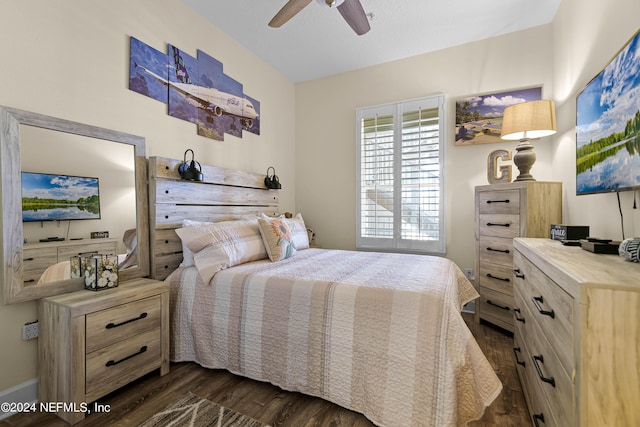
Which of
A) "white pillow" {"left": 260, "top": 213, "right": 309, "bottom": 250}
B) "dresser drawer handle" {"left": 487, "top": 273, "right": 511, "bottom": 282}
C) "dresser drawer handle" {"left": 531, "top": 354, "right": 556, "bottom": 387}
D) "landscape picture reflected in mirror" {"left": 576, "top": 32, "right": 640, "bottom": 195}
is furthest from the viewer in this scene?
"white pillow" {"left": 260, "top": 213, "right": 309, "bottom": 250}

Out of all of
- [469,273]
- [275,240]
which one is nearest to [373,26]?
[275,240]

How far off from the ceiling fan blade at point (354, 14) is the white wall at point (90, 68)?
1.46m

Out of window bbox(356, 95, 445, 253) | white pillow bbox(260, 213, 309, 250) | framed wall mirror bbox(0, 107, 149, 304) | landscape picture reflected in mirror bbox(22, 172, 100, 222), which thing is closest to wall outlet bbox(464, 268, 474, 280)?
window bbox(356, 95, 445, 253)

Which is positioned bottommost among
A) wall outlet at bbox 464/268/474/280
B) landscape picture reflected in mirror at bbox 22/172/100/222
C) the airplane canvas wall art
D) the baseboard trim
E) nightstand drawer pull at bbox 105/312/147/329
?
the baseboard trim

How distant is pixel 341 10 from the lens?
6.78ft

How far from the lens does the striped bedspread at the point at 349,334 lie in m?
1.34

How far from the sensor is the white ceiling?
8.54 feet

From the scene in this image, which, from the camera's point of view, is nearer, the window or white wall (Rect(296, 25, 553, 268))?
white wall (Rect(296, 25, 553, 268))

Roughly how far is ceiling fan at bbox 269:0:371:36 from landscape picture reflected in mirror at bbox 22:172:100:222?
5.73 feet

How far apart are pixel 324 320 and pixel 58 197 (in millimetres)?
1729

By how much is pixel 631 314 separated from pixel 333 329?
116cm

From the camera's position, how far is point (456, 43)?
10.5 feet

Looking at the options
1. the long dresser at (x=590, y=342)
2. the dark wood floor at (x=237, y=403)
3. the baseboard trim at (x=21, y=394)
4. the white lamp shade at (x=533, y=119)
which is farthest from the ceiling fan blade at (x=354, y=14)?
the baseboard trim at (x=21, y=394)

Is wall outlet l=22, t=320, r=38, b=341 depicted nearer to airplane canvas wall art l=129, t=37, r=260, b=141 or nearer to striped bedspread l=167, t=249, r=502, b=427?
striped bedspread l=167, t=249, r=502, b=427
